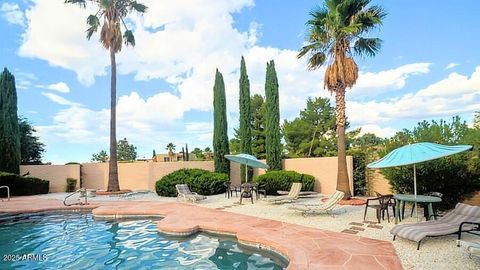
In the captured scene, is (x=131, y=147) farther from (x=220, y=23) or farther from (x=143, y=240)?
(x=143, y=240)

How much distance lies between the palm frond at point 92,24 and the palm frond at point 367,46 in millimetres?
15149

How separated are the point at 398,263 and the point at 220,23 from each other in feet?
42.8

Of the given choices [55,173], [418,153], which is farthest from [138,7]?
[418,153]

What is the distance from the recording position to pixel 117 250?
7113 mm

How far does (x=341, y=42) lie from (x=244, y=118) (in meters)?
9.15

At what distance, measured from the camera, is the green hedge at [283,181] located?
15398 millimetres

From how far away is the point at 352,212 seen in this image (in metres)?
10.2

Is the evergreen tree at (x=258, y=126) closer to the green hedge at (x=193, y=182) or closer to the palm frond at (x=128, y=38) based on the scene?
the green hedge at (x=193, y=182)

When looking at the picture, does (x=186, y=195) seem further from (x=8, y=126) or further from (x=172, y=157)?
(x=172, y=157)

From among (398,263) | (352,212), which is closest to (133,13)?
(352,212)

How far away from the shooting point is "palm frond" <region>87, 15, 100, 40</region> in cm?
1845

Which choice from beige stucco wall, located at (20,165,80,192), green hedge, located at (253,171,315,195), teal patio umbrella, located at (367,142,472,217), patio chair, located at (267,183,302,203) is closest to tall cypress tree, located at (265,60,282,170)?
green hedge, located at (253,171,315,195)

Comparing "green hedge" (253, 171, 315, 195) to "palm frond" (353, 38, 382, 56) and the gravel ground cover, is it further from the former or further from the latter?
"palm frond" (353, 38, 382, 56)

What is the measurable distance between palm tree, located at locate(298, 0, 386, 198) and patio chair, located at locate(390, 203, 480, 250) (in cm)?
597
